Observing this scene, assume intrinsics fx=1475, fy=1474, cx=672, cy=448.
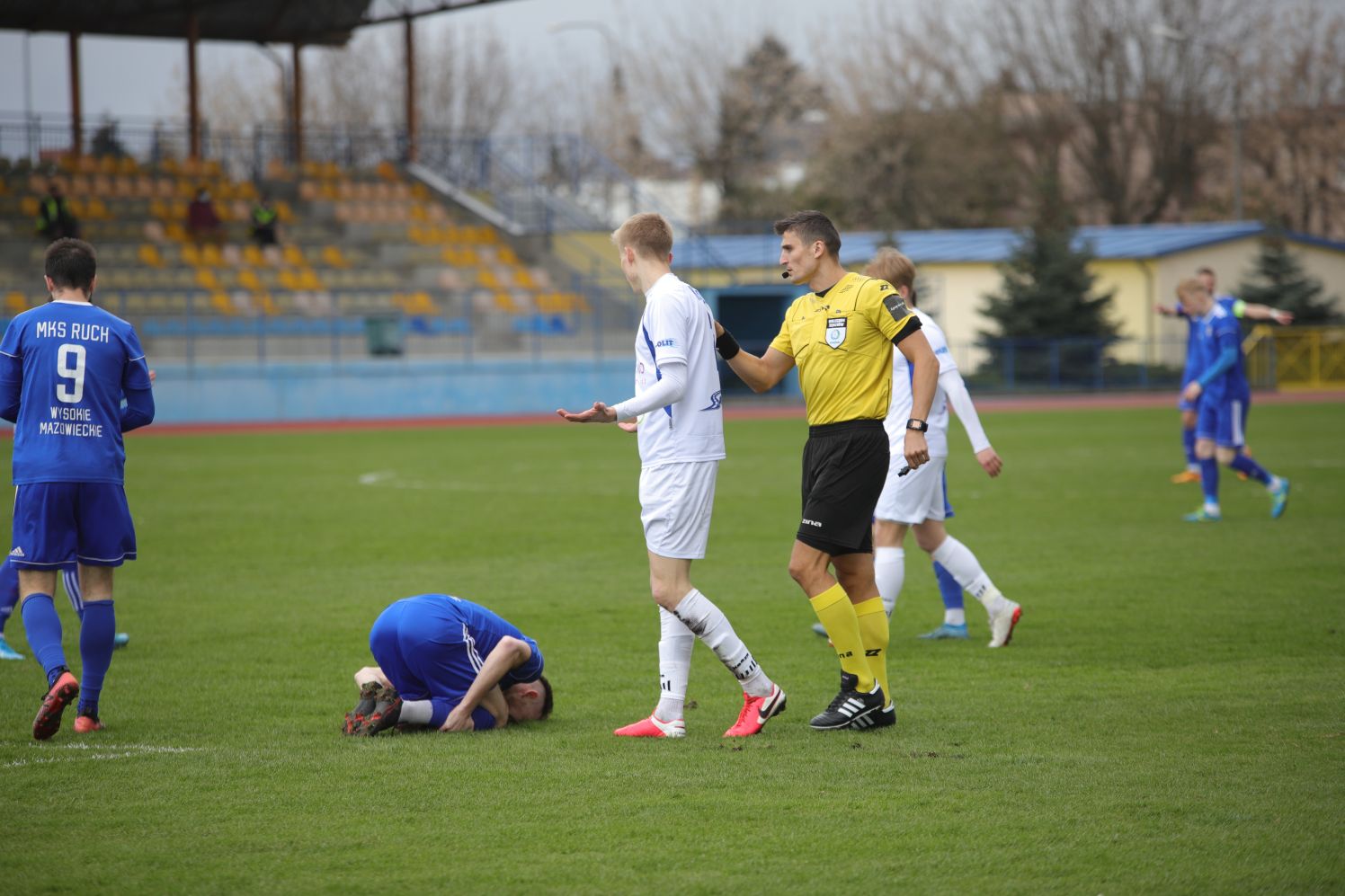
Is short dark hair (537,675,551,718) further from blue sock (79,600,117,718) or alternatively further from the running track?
the running track

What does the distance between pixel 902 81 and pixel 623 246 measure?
5602 centimetres

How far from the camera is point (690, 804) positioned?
5.06 metres

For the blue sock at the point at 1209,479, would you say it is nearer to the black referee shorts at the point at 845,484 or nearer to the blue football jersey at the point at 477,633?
the black referee shorts at the point at 845,484

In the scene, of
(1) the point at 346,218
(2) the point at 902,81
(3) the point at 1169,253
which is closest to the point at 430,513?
(1) the point at 346,218

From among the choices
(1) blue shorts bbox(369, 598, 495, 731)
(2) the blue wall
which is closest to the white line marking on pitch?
(1) blue shorts bbox(369, 598, 495, 731)

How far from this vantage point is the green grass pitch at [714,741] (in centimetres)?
445

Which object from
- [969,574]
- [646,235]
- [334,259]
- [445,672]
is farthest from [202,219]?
[646,235]

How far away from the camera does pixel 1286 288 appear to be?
4231cm

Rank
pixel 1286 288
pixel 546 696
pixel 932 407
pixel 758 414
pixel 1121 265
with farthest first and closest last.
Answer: pixel 1121 265 < pixel 1286 288 < pixel 758 414 < pixel 932 407 < pixel 546 696

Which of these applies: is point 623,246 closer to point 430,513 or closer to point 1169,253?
point 430,513

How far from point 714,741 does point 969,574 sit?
279 cm

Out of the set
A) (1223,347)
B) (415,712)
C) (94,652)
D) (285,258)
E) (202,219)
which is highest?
(202,219)

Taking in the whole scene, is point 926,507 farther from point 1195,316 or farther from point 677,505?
point 1195,316

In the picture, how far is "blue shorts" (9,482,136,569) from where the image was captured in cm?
620
